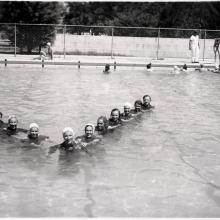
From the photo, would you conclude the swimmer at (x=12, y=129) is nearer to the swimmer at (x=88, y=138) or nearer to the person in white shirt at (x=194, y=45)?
the swimmer at (x=88, y=138)

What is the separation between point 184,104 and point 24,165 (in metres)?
9.41

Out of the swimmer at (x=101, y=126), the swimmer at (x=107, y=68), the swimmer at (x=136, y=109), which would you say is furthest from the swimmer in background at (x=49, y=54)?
the swimmer at (x=101, y=126)

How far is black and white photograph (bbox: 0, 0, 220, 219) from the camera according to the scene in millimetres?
8266

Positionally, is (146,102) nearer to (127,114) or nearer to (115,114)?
(127,114)

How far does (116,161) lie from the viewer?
10.9m

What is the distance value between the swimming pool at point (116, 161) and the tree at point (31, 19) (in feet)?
37.3

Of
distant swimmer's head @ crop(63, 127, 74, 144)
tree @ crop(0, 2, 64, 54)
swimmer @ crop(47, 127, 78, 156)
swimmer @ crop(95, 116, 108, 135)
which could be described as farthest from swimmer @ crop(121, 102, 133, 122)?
tree @ crop(0, 2, 64, 54)

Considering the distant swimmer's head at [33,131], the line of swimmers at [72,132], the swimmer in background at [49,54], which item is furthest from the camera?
the swimmer in background at [49,54]

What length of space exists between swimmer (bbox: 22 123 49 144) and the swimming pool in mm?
294

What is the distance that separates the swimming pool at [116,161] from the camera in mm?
8078

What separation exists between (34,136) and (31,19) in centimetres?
2618

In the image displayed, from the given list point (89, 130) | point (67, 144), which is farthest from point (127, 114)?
point (67, 144)

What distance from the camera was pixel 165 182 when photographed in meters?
9.42

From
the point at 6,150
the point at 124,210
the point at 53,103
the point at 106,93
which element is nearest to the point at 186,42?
the point at 106,93
